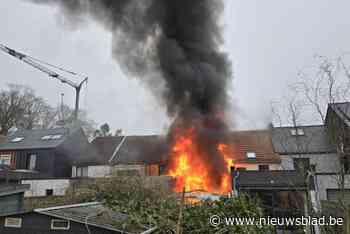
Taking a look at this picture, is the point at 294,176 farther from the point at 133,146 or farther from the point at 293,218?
the point at 133,146

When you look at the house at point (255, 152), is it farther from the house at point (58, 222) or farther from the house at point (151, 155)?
the house at point (58, 222)

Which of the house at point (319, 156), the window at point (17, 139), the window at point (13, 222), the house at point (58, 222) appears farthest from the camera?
the window at point (17, 139)

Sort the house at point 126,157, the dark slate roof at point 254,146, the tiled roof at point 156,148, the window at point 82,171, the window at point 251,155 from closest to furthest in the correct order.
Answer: the dark slate roof at point 254,146 → the tiled roof at point 156,148 → the window at point 251,155 → the house at point 126,157 → the window at point 82,171

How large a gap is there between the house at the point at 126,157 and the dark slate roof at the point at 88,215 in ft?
33.0

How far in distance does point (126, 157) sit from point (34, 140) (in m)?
8.95

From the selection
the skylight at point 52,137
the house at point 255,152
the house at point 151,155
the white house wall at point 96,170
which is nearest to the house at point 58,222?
the house at point 151,155

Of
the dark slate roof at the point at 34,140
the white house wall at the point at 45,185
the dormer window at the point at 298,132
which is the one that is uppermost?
the dark slate roof at the point at 34,140

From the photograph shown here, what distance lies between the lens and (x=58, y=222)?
7195mm

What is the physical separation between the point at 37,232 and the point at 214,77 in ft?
43.4

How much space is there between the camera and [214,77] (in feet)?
57.7

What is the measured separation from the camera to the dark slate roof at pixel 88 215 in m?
7.11

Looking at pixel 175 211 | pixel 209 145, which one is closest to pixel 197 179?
pixel 209 145

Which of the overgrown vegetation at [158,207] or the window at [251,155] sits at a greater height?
the window at [251,155]

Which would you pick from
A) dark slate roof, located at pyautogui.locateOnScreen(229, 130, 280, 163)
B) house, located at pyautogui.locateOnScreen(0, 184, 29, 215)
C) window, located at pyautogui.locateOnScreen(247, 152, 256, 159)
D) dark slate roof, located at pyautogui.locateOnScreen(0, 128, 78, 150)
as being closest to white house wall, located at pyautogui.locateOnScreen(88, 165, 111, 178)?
dark slate roof, located at pyautogui.locateOnScreen(0, 128, 78, 150)
